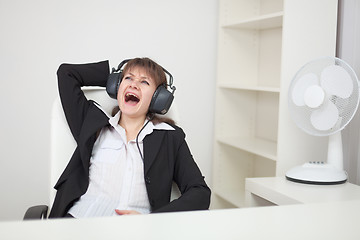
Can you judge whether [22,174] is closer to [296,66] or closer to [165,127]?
[165,127]

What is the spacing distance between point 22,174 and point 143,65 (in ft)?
3.83

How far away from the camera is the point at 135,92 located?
1772 millimetres

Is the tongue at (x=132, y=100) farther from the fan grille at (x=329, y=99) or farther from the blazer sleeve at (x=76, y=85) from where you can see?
the fan grille at (x=329, y=99)

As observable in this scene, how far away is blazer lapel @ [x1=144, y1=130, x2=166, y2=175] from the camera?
1704mm

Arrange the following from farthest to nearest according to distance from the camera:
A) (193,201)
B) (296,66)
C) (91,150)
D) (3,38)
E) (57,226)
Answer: (3,38) → (296,66) → (91,150) → (193,201) → (57,226)

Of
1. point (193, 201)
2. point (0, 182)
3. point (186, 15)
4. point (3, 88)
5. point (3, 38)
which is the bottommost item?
point (0, 182)

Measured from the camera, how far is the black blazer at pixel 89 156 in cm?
166

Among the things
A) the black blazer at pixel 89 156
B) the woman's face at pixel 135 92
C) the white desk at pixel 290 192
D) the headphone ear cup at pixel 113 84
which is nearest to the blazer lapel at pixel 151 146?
the black blazer at pixel 89 156

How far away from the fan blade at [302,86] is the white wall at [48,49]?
3.43 feet

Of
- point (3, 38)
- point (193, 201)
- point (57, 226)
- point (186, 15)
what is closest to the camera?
point (57, 226)

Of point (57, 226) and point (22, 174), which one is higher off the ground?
point (57, 226)

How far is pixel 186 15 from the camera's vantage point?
2838 millimetres

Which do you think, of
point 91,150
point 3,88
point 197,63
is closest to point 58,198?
point 91,150

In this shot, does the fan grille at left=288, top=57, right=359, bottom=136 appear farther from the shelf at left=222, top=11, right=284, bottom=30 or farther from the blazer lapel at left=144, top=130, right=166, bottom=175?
the blazer lapel at left=144, top=130, right=166, bottom=175
